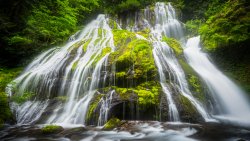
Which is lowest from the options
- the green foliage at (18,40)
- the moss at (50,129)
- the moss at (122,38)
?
the moss at (50,129)

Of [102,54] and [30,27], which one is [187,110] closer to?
[102,54]

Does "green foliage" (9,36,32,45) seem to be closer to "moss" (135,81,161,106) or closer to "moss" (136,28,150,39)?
"moss" (135,81,161,106)

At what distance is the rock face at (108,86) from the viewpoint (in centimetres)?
764

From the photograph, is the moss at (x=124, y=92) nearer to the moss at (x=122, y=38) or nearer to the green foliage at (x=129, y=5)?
the moss at (x=122, y=38)

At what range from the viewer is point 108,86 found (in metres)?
8.66

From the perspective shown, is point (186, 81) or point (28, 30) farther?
point (28, 30)

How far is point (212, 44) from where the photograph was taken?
1223 centimetres

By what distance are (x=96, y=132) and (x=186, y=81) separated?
4.43 meters

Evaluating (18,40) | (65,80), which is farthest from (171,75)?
(18,40)

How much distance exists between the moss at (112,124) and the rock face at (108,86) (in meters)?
0.27

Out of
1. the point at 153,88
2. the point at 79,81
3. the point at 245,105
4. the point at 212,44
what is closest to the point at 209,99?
the point at 245,105

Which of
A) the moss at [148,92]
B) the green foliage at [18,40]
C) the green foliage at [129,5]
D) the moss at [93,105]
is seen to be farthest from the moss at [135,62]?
the green foliage at [129,5]

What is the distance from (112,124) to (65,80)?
11.3 ft

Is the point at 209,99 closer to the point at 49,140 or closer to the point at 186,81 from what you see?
the point at 186,81
